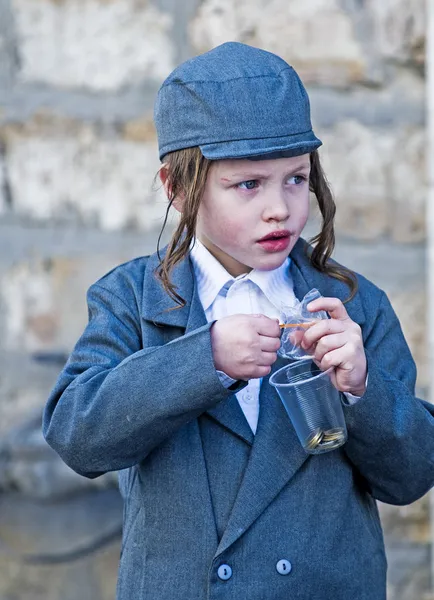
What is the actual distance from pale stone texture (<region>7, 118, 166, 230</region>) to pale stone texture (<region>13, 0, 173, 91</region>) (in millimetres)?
159

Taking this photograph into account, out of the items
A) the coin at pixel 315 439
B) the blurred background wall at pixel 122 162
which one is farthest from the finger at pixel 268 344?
the blurred background wall at pixel 122 162

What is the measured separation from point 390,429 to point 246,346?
287 millimetres

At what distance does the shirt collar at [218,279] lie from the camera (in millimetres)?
1701

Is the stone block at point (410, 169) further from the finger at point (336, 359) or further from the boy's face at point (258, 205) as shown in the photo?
the finger at point (336, 359)

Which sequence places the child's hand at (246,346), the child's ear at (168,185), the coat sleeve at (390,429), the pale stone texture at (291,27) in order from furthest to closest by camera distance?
the pale stone texture at (291,27)
the child's ear at (168,185)
the coat sleeve at (390,429)
the child's hand at (246,346)

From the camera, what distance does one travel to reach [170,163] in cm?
166

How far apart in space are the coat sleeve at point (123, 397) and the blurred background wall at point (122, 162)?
987 millimetres

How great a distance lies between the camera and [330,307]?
153cm

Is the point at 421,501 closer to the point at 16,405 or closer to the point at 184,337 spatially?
the point at 16,405

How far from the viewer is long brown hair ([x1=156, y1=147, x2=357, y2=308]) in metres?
1.61

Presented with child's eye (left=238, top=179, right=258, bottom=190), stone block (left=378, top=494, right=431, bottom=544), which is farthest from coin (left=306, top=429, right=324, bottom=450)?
stone block (left=378, top=494, right=431, bottom=544)

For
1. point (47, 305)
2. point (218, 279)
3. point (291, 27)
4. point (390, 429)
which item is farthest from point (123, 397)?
point (291, 27)

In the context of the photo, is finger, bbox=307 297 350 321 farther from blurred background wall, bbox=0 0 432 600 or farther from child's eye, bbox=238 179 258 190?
blurred background wall, bbox=0 0 432 600

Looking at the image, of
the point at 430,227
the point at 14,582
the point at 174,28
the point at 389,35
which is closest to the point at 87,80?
the point at 174,28
